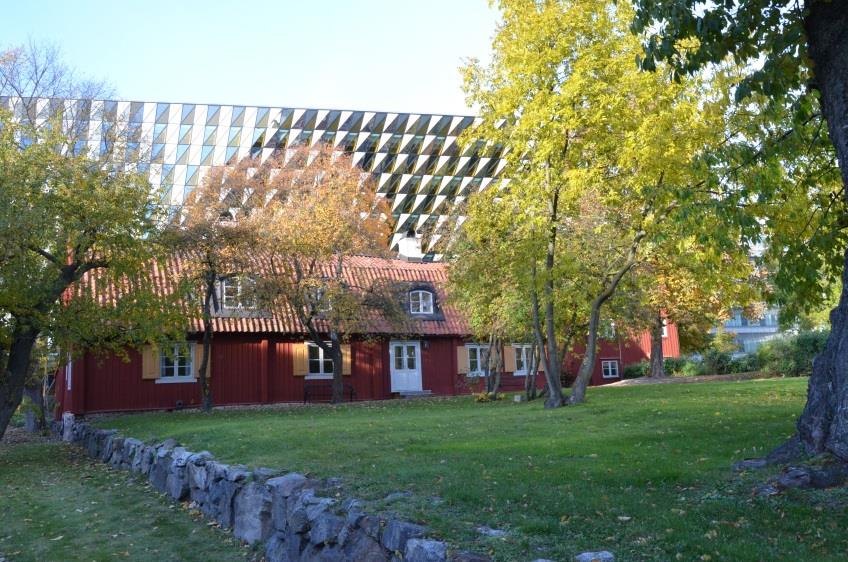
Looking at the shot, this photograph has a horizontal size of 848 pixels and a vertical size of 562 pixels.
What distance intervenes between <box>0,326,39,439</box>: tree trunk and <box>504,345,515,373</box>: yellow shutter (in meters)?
20.8

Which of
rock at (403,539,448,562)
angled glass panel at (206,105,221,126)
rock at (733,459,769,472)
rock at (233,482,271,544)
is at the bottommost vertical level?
rock at (233,482,271,544)

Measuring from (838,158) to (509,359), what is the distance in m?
27.6

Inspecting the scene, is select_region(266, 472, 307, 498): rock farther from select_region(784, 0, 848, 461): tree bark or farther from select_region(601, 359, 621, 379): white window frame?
select_region(601, 359, 621, 379): white window frame

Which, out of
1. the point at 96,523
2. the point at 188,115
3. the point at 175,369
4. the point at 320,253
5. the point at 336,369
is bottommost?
the point at 96,523

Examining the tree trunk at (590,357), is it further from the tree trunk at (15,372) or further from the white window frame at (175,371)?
the white window frame at (175,371)

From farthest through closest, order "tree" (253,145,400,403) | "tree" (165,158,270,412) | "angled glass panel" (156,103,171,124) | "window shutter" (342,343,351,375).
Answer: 1. "angled glass panel" (156,103,171,124)
2. "window shutter" (342,343,351,375)
3. "tree" (253,145,400,403)
4. "tree" (165,158,270,412)

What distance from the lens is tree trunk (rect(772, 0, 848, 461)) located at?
6.61 m

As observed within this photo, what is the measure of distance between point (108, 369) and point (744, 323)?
64416mm

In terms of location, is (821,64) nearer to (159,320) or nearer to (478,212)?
(478,212)

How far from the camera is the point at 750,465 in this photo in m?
7.48

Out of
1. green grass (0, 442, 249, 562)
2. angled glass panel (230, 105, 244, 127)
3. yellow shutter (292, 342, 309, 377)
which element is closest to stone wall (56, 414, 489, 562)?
green grass (0, 442, 249, 562)

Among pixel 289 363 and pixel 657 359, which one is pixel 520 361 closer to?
pixel 657 359

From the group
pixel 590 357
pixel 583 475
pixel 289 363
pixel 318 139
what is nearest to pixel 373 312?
pixel 289 363

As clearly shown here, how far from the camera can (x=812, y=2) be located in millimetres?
6805
